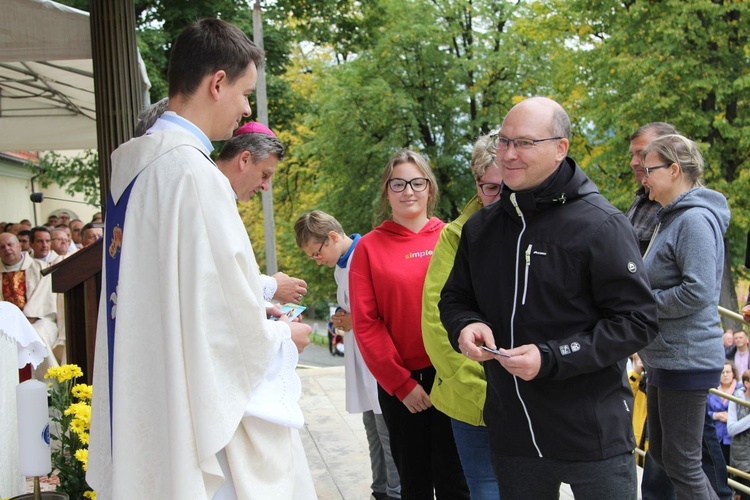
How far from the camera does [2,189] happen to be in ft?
73.2

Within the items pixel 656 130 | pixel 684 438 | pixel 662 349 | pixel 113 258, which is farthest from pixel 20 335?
pixel 656 130

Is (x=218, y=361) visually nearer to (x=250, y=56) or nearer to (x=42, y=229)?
(x=250, y=56)

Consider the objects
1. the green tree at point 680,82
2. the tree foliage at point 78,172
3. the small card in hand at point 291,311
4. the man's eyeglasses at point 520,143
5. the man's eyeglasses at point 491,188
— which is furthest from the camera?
the tree foliage at point 78,172

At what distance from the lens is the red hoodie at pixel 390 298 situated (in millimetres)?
3812

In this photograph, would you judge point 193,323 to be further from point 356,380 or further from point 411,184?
point 356,380

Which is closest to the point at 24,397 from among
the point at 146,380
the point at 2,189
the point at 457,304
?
the point at 146,380

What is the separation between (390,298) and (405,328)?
0.16 m

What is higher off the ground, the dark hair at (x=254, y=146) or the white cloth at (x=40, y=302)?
the dark hair at (x=254, y=146)

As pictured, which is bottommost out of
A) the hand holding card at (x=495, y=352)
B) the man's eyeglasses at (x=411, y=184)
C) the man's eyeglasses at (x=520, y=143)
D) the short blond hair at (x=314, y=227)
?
the hand holding card at (x=495, y=352)

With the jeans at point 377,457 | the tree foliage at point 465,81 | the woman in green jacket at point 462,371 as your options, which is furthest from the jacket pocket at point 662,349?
the tree foliage at point 465,81

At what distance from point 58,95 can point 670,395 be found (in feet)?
25.6

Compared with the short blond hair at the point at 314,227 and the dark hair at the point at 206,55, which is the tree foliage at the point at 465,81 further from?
the dark hair at the point at 206,55

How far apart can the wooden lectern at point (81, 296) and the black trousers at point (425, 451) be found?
194cm

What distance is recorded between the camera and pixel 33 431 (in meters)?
3.51
